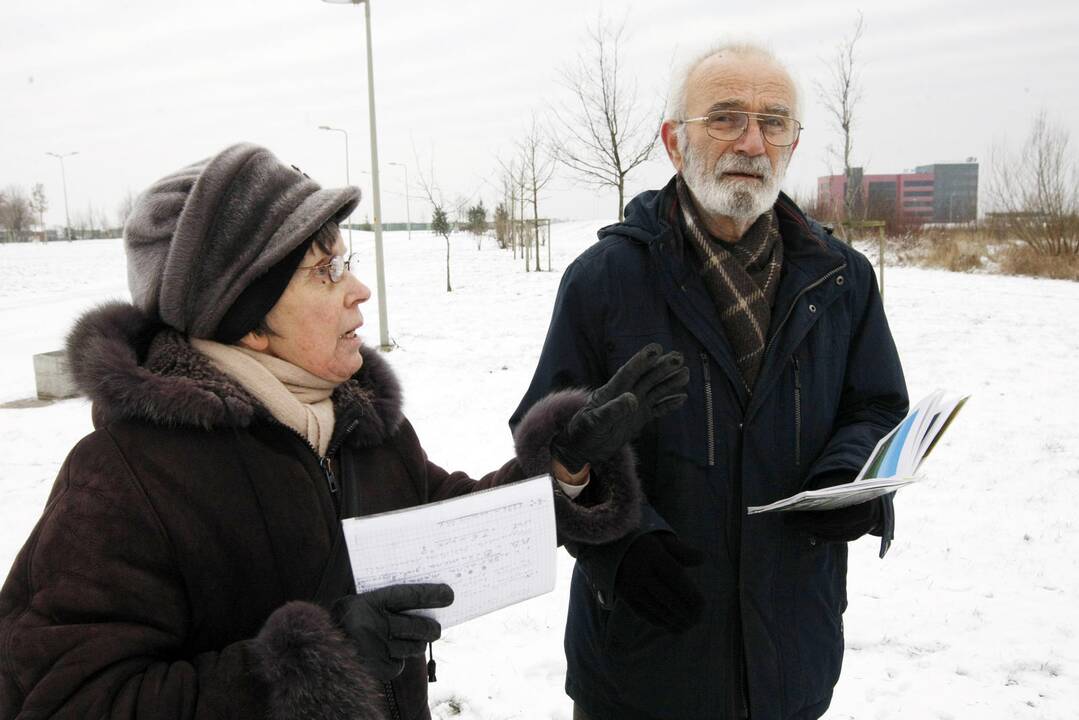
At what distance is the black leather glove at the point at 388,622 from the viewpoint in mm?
1179

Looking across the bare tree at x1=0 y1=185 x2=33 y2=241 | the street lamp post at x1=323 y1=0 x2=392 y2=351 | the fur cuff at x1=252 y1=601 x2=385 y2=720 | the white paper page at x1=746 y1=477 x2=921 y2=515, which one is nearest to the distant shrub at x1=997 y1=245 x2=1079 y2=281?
the street lamp post at x1=323 y1=0 x2=392 y2=351

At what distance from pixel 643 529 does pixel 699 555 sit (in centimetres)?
15

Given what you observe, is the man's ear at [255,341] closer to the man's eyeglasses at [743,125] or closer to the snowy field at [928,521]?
the snowy field at [928,521]

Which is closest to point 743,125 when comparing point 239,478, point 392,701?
point 239,478

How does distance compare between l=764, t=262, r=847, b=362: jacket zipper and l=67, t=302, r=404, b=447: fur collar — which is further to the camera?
l=764, t=262, r=847, b=362: jacket zipper

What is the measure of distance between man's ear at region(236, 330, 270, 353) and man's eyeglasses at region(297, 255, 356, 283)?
16 centimetres

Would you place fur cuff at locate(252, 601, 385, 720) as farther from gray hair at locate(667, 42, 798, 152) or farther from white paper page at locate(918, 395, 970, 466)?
gray hair at locate(667, 42, 798, 152)

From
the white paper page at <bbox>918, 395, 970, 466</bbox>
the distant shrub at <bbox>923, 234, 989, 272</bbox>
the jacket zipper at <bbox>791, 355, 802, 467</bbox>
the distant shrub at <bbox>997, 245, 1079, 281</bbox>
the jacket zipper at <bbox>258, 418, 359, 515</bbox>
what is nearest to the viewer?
the jacket zipper at <bbox>258, 418, 359, 515</bbox>

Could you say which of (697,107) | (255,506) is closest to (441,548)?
(255,506)

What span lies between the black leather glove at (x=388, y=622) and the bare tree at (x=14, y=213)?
2784 inches

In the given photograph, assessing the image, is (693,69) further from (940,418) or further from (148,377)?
(148,377)

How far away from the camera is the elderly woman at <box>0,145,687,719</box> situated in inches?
41.9

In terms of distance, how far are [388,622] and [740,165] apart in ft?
4.70

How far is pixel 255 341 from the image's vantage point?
1.42m
